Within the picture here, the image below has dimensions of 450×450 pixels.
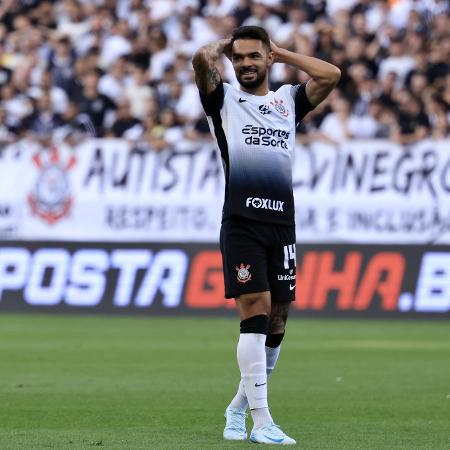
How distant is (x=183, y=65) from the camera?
24359mm

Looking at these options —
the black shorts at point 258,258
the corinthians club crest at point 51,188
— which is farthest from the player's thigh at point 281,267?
the corinthians club crest at point 51,188

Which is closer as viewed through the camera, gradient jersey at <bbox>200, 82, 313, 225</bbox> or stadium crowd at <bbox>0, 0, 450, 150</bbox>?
gradient jersey at <bbox>200, 82, 313, 225</bbox>

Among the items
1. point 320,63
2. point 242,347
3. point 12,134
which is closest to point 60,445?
point 242,347

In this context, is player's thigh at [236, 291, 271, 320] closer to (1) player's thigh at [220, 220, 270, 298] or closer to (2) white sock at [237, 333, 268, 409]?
(1) player's thigh at [220, 220, 270, 298]

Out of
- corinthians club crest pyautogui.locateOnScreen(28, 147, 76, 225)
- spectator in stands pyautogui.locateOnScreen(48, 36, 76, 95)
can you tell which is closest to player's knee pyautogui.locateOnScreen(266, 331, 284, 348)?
corinthians club crest pyautogui.locateOnScreen(28, 147, 76, 225)

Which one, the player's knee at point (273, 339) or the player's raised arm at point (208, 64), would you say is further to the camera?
the player's knee at point (273, 339)

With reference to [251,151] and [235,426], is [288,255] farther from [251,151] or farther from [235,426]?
[235,426]

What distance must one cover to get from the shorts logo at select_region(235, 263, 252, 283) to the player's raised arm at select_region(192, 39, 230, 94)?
44.3 inches

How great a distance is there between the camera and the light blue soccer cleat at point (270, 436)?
8.30 meters

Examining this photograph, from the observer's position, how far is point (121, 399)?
11008mm

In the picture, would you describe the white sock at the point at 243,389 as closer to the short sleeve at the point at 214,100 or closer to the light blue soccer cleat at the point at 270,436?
the light blue soccer cleat at the point at 270,436

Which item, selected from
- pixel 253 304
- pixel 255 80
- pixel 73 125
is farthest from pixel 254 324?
pixel 73 125

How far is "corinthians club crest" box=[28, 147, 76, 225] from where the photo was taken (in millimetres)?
22531

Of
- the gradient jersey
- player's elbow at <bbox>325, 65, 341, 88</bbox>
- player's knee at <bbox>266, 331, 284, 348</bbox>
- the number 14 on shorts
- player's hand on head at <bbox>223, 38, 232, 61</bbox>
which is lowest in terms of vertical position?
player's knee at <bbox>266, 331, 284, 348</bbox>
